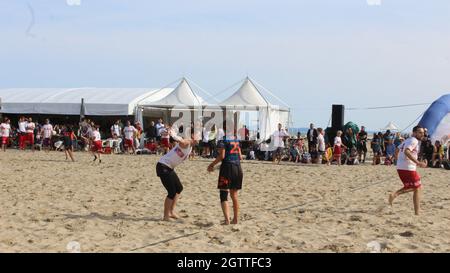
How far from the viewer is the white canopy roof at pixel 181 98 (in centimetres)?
2434

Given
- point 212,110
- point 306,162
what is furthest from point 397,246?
point 212,110

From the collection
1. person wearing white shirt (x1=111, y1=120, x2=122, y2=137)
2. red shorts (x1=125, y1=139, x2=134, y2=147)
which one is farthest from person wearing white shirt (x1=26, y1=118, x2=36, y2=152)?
red shorts (x1=125, y1=139, x2=134, y2=147)

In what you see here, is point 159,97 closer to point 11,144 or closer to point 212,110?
point 212,110

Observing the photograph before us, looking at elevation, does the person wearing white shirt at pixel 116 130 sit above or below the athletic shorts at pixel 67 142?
above

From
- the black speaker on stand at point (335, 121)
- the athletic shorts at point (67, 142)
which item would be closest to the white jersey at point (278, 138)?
the black speaker on stand at point (335, 121)

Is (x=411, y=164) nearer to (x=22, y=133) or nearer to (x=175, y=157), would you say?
(x=175, y=157)

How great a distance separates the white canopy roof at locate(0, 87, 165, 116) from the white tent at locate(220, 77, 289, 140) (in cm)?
Result: 462

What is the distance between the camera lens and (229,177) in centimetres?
740

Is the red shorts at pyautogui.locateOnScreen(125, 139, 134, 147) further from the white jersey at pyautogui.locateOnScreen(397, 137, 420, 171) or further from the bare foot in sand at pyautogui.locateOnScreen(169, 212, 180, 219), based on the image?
the white jersey at pyautogui.locateOnScreen(397, 137, 420, 171)

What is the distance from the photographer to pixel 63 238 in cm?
666

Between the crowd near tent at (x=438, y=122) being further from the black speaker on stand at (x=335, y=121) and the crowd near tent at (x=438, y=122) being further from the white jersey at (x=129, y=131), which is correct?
the white jersey at (x=129, y=131)

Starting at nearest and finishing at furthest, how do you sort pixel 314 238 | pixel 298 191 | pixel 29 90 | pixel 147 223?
pixel 314 238, pixel 147 223, pixel 298 191, pixel 29 90
